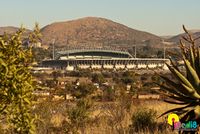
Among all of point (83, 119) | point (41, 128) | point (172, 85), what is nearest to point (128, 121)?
point (83, 119)

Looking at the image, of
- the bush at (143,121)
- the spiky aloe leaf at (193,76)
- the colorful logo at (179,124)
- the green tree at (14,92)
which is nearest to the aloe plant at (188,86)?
the spiky aloe leaf at (193,76)

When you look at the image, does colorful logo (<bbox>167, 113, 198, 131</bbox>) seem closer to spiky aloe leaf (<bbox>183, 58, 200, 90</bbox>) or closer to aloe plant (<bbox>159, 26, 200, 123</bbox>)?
aloe plant (<bbox>159, 26, 200, 123</bbox>)

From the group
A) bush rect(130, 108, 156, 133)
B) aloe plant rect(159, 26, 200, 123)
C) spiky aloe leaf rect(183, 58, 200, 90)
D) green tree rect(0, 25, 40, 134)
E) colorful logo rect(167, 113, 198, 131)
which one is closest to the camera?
green tree rect(0, 25, 40, 134)

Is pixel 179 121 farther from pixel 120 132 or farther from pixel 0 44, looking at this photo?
pixel 120 132

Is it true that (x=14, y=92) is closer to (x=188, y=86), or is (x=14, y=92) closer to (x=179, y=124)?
(x=179, y=124)

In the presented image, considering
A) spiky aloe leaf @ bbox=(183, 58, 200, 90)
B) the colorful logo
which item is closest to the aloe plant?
spiky aloe leaf @ bbox=(183, 58, 200, 90)

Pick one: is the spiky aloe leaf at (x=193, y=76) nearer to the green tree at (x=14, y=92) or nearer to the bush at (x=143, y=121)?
the green tree at (x=14, y=92)
